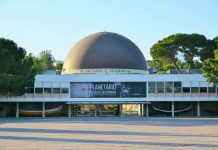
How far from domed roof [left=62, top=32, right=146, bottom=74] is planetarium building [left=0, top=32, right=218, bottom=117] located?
0.40ft

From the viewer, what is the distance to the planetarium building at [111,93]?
48.8m

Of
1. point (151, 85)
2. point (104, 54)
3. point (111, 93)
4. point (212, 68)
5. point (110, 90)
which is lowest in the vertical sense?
point (111, 93)

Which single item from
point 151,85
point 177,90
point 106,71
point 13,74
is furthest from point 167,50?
point 13,74

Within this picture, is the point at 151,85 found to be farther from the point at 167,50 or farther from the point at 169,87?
the point at 167,50

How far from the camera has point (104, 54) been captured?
2019 inches

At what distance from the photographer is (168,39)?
64500 mm

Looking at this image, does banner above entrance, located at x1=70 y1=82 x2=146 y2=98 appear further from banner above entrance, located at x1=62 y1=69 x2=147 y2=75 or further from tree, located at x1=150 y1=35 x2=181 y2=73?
tree, located at x1=150 y1=35 x2=181 y2=73

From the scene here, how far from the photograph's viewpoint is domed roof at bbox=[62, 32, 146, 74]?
51.1 meters

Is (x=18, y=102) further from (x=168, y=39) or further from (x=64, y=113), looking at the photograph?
(x=168, y=39)

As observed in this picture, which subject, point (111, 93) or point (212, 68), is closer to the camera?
point (212, 68)

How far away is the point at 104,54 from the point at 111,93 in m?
5.31

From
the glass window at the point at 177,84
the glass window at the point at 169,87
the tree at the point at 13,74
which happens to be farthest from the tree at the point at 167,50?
the tree at the point at 13,74

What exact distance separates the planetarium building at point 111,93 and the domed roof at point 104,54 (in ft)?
0.40

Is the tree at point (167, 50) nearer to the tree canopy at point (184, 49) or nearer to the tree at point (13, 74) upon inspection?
the tree canopy at point (184, 49)
